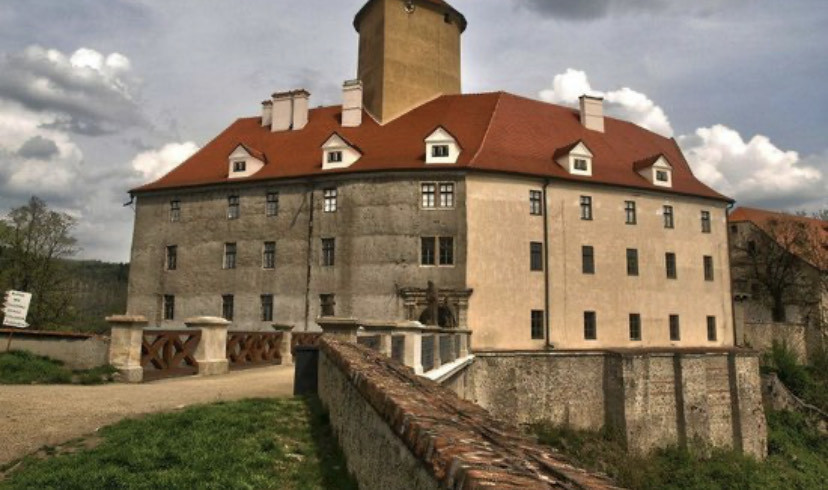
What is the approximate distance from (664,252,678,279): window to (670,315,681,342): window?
6.96ft

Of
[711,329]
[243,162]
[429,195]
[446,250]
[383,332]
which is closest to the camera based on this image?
[383,332]

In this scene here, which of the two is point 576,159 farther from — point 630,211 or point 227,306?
point 227,306

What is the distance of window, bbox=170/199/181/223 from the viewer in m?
33.1

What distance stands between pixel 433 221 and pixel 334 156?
19.9ft

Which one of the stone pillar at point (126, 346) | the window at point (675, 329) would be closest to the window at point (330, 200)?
the stone pillar at point (126, 346)

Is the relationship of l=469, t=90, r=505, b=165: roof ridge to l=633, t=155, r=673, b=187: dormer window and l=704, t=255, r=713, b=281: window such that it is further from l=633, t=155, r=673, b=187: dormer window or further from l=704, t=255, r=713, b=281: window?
l=704, t=255, r=713, b=281: window

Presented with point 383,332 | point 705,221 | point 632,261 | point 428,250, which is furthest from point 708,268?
point 383,332

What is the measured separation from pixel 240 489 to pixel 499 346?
2259cm

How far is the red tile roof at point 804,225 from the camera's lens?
44438mm

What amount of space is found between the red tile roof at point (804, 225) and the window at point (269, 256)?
3650cm

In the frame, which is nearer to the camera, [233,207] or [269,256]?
[269,256]

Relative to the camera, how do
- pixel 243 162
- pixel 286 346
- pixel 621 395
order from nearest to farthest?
pixel 286 346
pixel 621 395
pixel 243 162

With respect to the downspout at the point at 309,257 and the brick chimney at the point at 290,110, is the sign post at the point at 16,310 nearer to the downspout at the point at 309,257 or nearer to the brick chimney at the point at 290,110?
the downspout at the point at 309,257

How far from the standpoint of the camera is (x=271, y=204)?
31.4 m
